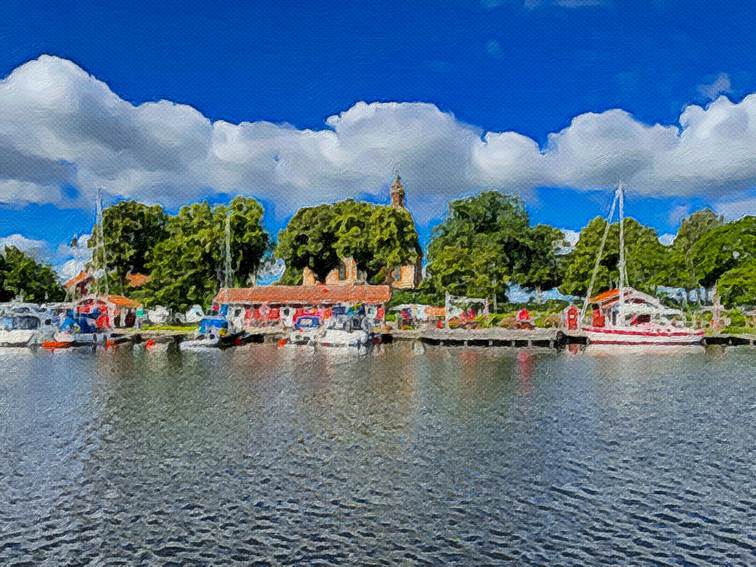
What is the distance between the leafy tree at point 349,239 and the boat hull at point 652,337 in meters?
32.3

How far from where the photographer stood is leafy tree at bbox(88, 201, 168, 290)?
89438mm

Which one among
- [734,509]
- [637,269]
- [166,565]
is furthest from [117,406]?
[637,269]

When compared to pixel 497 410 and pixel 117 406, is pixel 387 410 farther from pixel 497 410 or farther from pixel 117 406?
pixel 117 406

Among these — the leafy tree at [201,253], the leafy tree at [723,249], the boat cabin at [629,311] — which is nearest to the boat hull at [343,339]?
the boat cabin at [629,311]

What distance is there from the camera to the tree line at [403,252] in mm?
76438

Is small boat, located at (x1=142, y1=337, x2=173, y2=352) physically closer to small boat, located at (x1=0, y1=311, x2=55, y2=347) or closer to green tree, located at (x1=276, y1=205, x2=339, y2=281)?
small boat, located at (x1=0, y1=311, x2=55, y2=347)

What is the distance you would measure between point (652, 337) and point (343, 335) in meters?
24.4

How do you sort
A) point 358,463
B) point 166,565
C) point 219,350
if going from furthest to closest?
point 219,350, point 358,463, point 166,565

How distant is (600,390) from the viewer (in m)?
32.9

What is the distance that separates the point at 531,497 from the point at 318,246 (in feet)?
249

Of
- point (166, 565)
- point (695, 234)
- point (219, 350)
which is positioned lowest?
point (166, 565)

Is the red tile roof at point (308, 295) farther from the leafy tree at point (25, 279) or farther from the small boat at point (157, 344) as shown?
the leafy tree at point (25, 279)

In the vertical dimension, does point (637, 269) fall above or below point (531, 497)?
above

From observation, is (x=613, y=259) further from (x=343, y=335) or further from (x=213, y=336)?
(x=213, y=336)
